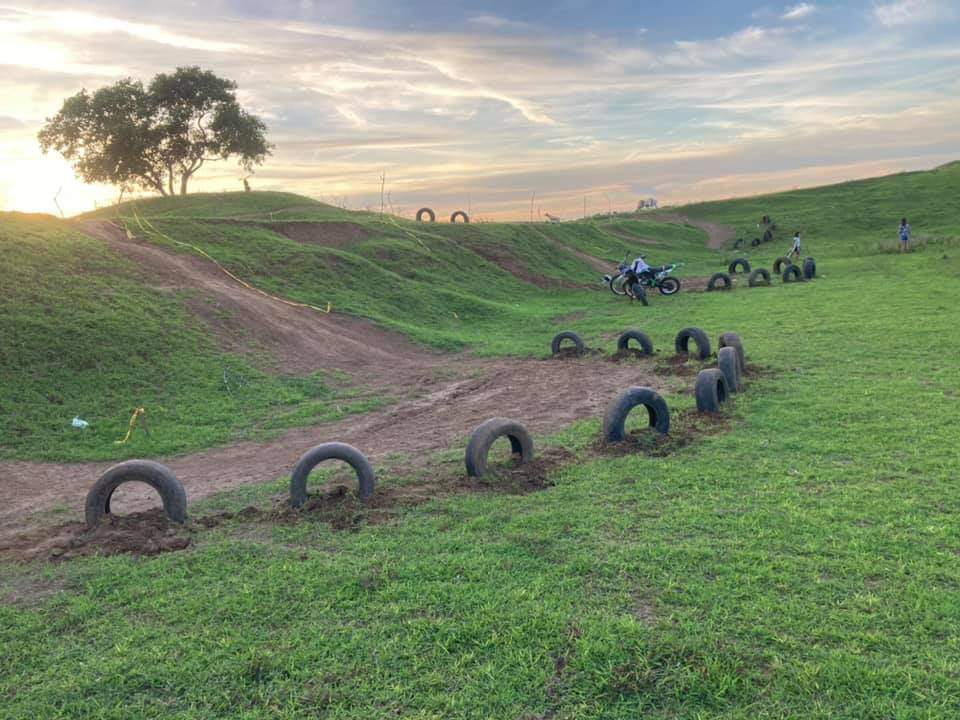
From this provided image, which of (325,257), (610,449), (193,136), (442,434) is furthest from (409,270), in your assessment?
(193,136)

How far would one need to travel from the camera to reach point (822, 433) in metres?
7.80

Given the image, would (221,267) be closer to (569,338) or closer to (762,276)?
(569,338)

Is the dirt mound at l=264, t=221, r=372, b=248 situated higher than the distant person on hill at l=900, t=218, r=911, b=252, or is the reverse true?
the dirt mound at l=264, t=221, r=372, b=248

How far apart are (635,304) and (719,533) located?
18.4m

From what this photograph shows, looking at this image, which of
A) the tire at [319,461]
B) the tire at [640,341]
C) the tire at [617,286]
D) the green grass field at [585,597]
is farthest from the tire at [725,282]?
the tire at [319,461]

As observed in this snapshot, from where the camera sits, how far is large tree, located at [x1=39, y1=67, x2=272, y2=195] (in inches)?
1438

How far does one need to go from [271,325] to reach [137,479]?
9.06 meters

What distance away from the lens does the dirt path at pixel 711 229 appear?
1971 inches

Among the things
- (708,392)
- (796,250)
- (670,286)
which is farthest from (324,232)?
(796,250)

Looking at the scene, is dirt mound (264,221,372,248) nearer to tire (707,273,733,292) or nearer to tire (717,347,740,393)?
tire (707,273,733,292)

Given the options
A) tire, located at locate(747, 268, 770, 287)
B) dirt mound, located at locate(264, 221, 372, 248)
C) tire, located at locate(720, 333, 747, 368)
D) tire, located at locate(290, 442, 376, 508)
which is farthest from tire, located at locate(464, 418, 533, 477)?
tire, located at locate(747, 268, 770, 287)

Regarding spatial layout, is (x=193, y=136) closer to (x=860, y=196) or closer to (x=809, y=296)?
(x=809, y=296)

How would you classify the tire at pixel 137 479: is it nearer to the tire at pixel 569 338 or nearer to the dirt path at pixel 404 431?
the dirt path at pixel 404 431

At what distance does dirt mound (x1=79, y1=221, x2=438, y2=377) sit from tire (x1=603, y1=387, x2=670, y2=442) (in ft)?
22.1
